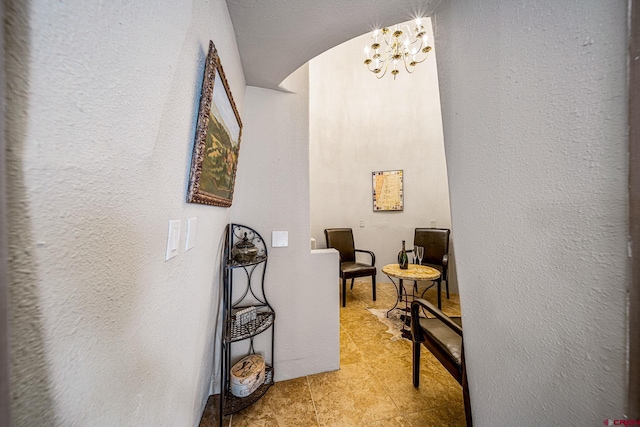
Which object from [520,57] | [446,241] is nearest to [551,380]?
[520,57]

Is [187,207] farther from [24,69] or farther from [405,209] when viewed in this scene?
[405,209]

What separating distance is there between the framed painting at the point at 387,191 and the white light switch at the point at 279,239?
8.30ft

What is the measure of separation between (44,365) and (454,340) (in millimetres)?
1624

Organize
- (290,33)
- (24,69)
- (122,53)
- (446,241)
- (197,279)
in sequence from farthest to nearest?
(446,241) → (290,33) → (197,279) → (122,53) → (24,69)

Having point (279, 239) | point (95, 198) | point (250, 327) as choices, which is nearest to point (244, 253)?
point (279, 239)

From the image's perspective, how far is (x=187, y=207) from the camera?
822 mm

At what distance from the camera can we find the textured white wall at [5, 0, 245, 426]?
280 millimetres

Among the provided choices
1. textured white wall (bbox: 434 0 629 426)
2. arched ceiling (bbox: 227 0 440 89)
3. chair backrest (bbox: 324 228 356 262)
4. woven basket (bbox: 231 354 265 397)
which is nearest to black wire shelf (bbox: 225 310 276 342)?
woven basket (bbox: 231 354 265 397)

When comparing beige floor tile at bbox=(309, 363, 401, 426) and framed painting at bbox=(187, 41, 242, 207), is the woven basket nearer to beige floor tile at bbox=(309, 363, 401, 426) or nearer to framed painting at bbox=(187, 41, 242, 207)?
beige floor tile at bbox=(309, 363, 401, 426)

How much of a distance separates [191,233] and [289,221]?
0.87 meters

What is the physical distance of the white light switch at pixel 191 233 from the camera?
837mm

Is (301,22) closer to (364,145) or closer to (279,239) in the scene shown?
(279,239)

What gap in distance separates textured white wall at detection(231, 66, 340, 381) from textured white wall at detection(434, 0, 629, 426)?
106cm

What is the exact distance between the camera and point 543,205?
23.3 inches
